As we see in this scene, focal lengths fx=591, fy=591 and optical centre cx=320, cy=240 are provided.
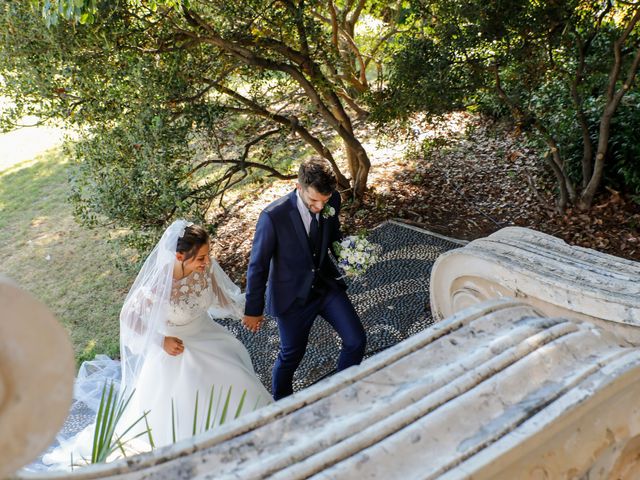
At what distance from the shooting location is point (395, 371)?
1795 mm

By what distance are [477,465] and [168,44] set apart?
5.61 metres

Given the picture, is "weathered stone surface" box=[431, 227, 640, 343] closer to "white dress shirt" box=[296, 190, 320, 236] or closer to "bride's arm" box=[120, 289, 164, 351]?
"white dress shirt" box=[296, 190, 320, 236]

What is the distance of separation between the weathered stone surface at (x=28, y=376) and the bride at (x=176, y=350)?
3.19m

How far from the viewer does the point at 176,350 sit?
13.9 feet

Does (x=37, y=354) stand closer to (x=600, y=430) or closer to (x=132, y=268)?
(x=600, y=430)

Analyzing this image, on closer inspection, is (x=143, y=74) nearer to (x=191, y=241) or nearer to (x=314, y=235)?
(x=191, y=241)

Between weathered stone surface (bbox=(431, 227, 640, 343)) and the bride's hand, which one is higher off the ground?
weathered stone surface (bbox=(431, 227, 640, 343))

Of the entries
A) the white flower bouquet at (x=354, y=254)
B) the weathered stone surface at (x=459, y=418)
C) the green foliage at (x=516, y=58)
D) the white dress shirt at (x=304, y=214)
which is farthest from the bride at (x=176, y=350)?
the green foliage at (x=516, y=58)

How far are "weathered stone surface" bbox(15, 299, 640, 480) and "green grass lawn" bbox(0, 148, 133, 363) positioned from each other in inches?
200

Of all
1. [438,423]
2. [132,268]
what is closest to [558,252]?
[438,423]

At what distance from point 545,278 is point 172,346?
8.79ft

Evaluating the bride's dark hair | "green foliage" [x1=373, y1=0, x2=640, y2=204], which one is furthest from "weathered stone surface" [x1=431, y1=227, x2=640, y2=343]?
"green foliage" [x1=373, y1=0, x2=640, y2=204]

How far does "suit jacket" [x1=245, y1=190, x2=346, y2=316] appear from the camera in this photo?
4.04m

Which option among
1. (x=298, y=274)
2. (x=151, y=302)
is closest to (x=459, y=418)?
(x=298, y=274)
